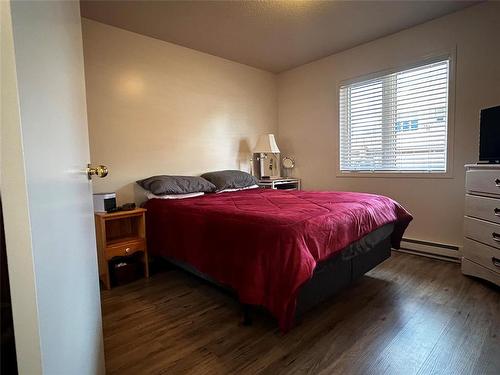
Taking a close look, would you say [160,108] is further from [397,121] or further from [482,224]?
[482,224]

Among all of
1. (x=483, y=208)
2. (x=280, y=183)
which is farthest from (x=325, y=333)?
(x=280, y=183)

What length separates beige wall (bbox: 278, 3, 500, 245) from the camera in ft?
8.24

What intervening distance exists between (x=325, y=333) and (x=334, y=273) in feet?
1.19

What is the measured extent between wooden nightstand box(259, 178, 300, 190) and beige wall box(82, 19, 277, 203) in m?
0.45

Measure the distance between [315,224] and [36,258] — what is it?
138 cm

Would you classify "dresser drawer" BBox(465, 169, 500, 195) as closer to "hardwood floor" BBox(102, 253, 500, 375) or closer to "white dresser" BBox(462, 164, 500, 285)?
"white dresser" BBox(462, 164, 500, 285)

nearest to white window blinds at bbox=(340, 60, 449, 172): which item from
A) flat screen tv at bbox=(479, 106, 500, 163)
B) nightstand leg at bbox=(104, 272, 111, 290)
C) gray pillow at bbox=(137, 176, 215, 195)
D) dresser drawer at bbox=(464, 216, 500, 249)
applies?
flat screen tv at bbox=(479, 106, 500, 163)

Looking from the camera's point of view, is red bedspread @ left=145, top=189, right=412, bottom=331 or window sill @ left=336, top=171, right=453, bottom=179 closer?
red bedspread @ left=145, top=189, right=412, bottom=331

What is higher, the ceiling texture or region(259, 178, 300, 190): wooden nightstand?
the ceiling texture

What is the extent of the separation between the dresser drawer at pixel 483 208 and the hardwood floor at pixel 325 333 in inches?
21.7

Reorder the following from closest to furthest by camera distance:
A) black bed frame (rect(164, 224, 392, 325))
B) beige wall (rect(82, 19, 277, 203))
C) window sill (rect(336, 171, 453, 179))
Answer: black bed frame (rect(164, 224, 392, 325)) < beige wall (rect(82, 19, 277, 203)) < window sill (rect(336, 171, 453, 179))

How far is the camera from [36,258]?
1.44 ft

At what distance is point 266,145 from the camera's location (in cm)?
379

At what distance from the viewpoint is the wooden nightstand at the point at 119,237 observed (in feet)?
7.50
